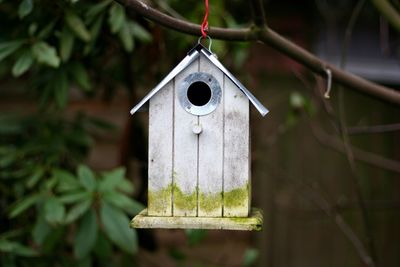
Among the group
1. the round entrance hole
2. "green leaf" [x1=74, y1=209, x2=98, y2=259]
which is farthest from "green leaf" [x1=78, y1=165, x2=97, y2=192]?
the round entrance hole

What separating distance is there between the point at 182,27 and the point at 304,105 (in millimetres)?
1431

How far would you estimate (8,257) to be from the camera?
7.28ft

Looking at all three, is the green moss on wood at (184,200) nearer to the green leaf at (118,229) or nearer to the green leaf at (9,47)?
the green leaf at (118,229)

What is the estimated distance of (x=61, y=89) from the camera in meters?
2.28

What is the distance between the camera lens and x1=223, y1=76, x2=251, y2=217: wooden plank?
1.60 metres

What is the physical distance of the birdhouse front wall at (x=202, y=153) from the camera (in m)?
1.60

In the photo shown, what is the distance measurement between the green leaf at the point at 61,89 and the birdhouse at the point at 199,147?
73 cm

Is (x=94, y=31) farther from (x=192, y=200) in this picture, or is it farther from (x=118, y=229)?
(x=192, y=200)

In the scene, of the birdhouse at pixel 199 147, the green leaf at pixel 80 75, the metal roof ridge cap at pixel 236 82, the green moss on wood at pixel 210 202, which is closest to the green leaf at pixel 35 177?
the green leaf at pixel 80 75

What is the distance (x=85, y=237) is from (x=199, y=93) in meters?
0.77

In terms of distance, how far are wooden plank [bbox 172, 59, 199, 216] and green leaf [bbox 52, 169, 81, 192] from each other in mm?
710

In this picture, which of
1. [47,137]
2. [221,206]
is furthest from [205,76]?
[47,137]

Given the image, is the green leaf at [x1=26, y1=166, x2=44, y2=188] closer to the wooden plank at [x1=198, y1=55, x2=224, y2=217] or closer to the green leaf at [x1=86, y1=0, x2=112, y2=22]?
the green leaf at [x1=86, y1=0, x2=112, y2=22]

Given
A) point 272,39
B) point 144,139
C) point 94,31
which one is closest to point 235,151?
point 272,39
